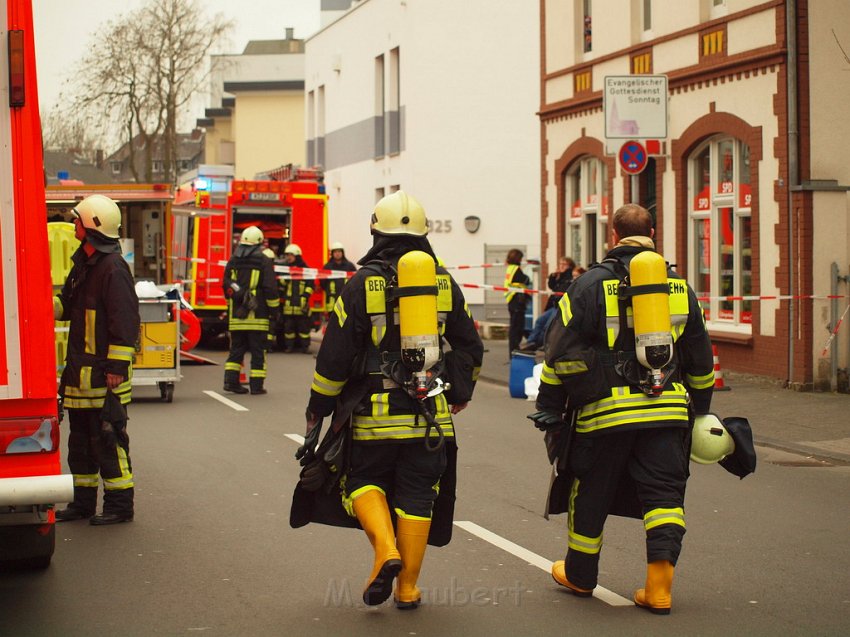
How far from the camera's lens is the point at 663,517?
6246mm

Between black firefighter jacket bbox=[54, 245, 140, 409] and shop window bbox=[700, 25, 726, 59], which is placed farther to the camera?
shop window bbox=[700, 25, 726, 59]

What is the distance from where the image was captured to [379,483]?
6355mm

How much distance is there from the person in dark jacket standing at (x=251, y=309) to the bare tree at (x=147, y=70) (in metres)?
34.5

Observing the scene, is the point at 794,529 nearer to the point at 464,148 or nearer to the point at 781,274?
the point at 781,274

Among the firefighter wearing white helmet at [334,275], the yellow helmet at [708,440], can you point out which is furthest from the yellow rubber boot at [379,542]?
the firefighter wearing white helmet at [334,275]

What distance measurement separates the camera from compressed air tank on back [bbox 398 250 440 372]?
6164 millimetres

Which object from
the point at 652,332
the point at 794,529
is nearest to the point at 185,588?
the point at 652,332

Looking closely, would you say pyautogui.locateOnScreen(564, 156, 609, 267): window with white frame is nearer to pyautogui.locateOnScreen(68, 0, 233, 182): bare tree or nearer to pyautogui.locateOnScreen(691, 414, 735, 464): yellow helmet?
pyautogui.locateOnScreen(691, 414, 735, 464): yellow helmet

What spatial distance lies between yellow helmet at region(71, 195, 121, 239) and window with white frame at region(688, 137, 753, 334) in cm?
1096

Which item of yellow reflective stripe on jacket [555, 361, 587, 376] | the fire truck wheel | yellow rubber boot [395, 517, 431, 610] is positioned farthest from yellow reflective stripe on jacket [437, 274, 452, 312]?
the fire truck wheel

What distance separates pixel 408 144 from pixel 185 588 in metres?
27.1

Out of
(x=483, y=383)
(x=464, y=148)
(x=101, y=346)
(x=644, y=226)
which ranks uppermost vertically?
(x=464, y=148)

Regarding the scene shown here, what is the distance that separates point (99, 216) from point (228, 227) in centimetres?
1828

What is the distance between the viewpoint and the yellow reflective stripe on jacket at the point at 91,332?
27.1 feet
